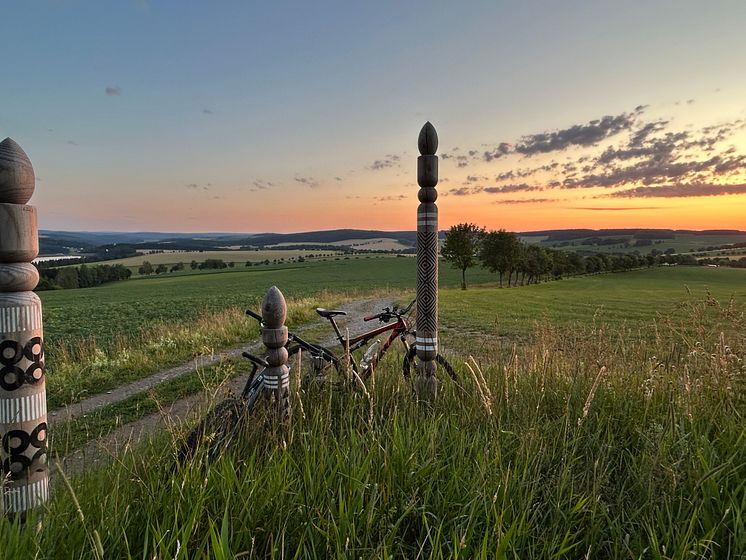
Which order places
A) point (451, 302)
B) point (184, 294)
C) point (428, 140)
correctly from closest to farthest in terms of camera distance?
point (428, 140) < point (451, 302) < point (184, 294)

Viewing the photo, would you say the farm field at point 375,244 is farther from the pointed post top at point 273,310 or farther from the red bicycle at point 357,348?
the pointed post top at point 273,310

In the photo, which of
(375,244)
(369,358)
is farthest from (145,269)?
(369,358)

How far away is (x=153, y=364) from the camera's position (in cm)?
880

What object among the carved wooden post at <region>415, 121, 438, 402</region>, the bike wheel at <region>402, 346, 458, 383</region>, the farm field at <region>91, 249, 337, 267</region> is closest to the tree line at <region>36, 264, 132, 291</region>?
the farm field at <region>91, 249, 337, 267</region>

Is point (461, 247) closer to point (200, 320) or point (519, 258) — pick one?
point (519, 258)

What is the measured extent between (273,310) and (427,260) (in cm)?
162

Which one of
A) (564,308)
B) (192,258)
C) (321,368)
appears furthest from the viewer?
(192,258)

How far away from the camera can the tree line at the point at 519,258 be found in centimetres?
5025

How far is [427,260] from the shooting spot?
396 centimetres

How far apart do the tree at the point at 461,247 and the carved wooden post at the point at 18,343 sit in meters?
48.7

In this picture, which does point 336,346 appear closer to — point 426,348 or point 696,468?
point 426,348

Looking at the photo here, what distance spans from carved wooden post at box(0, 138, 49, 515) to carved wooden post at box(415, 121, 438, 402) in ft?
9.06

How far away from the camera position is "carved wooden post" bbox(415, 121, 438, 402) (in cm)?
388

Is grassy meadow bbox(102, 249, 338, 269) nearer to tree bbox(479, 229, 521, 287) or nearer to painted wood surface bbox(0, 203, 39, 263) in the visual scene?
tree bbox(479, 229, 521, 287)
